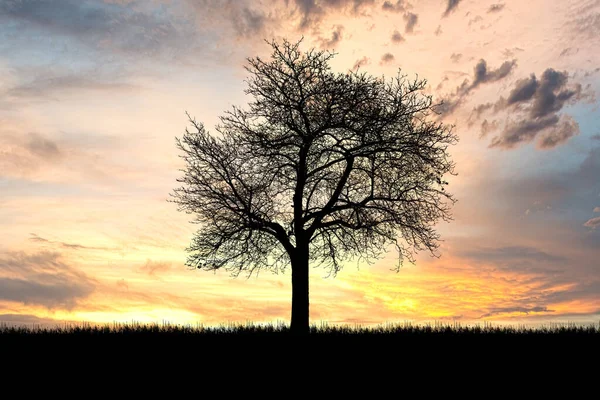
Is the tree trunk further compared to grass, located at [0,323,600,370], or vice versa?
the tree trunk

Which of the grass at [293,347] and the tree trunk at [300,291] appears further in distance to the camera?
the tree trunk at [300,291]

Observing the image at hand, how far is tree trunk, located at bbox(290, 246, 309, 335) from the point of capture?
2134 centimetres

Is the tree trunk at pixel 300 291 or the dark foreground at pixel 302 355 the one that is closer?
the dark foreground at pixel 302 355

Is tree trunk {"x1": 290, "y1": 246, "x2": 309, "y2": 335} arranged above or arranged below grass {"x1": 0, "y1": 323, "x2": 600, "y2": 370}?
above

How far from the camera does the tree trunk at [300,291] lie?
21344mm

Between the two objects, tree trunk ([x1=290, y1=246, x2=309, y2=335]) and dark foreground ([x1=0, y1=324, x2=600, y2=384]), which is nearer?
→ dark foreground ([x1=0, y1=324, x2=600, y2=384])

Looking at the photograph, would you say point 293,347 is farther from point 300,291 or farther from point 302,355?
point 300,291

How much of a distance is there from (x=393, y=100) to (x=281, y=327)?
9161mm

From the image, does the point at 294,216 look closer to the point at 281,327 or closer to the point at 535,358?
the point at 281,327

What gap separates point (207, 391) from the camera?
39.1 feet

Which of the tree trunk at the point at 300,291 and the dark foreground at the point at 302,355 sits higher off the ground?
the tree trunk at the point at 300,291

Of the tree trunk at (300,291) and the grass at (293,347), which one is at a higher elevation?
the tree trunk at (300,291)

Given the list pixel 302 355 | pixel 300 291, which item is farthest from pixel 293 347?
pixel 300 291

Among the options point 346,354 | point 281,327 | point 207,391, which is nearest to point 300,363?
point 346,354
